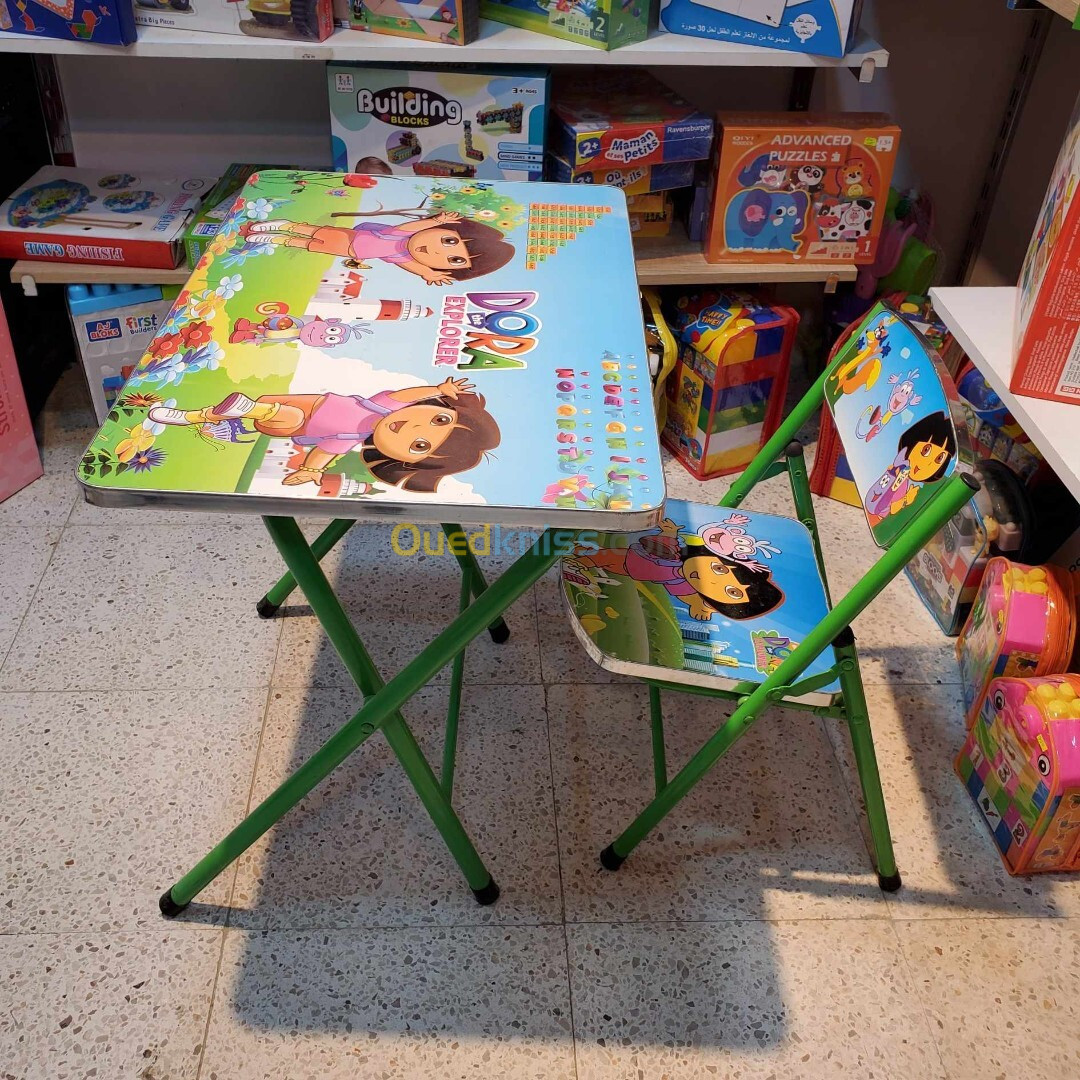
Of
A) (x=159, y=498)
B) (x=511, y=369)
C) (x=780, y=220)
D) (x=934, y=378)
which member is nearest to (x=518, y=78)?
(x=780, y=220)

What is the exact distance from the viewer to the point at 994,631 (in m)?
1.83

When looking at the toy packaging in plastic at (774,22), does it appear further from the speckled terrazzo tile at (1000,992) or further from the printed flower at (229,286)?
the speckled terrazzo tile at (1000,992)

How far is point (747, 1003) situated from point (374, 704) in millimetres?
681

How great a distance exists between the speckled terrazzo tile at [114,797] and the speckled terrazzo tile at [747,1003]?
59cm

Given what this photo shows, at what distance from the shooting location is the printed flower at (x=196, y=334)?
1357 mm

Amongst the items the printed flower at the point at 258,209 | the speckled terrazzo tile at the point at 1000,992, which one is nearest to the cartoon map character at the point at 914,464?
the speckled terrazzo tile at the point at 1000,992

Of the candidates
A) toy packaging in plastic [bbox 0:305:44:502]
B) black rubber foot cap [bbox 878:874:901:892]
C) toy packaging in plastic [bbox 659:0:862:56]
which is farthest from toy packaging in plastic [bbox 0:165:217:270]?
black rubber foot cap [bbox 878:874:901:892]

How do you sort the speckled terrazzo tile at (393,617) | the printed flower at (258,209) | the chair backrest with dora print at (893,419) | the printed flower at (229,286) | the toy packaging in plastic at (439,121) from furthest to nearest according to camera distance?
the toy packaging in plastic at (439,121) → the speckled terrazzo tile at (393,617) → the printed flower at (258,209) → the printed flower at (229,286) → the chair backrest with dora print at (893,419)

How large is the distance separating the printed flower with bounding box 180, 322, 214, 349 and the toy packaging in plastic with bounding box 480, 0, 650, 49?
3.53 feet

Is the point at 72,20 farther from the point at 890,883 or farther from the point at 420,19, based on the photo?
the point at 890,883

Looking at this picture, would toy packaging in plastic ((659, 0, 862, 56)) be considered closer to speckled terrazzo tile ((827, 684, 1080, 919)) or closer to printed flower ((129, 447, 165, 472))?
→ speckled terrazzo tile ((827, 684, 1080, 919))

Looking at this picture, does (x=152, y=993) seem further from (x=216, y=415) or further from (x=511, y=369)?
(x=511, y=369)

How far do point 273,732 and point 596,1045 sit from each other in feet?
2.49

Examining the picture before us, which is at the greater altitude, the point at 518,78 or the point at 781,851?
the point at 518,78
